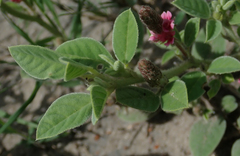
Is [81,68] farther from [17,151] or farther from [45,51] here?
[17,151]

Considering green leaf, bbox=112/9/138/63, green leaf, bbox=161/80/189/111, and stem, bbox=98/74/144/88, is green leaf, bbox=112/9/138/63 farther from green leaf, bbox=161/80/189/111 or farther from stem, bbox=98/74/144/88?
green leaf, bbox=161/80/189/111

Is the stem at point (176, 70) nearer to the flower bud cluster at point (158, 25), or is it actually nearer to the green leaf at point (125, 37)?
the flower bud cluster at point (158, 25)

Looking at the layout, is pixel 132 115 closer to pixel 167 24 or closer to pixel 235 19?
pixel 167 24

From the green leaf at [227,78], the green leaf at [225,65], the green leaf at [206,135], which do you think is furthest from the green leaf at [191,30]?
the green leaf at [206,135]

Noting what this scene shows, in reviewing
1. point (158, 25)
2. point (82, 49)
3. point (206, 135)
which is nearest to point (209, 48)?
point (206, 135)

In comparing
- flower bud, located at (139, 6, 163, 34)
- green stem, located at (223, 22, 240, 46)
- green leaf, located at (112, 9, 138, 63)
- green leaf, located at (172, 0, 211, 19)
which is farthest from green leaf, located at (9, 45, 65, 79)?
green stem, located at (223, 22, 240, 46)
